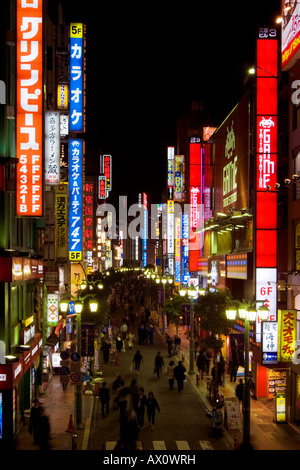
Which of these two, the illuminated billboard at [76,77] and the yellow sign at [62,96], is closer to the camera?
the illuminated billboard at [76,77]

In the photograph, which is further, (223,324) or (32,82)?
(223,324)

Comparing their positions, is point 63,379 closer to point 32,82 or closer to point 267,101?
point 32,82

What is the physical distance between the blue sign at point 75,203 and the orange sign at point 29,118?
13509 mm

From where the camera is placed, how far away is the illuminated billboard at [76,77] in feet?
100

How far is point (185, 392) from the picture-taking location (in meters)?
25.1

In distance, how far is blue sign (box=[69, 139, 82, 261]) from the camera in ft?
102

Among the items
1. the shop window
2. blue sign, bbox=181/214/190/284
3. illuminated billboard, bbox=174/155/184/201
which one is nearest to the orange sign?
the shop window

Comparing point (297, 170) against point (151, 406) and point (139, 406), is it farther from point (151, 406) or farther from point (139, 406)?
point (139, 406)

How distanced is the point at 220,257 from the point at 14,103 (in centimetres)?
1961

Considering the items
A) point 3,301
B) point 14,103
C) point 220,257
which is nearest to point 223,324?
point 220,257

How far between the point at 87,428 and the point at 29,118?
Answer: 433 inches

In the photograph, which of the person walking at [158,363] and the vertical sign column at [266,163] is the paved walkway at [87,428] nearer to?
the person walking at [158,363]

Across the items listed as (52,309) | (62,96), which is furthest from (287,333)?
(62,96)

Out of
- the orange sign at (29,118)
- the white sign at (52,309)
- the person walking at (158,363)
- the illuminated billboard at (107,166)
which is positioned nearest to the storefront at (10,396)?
the orange sign at (29,118)
